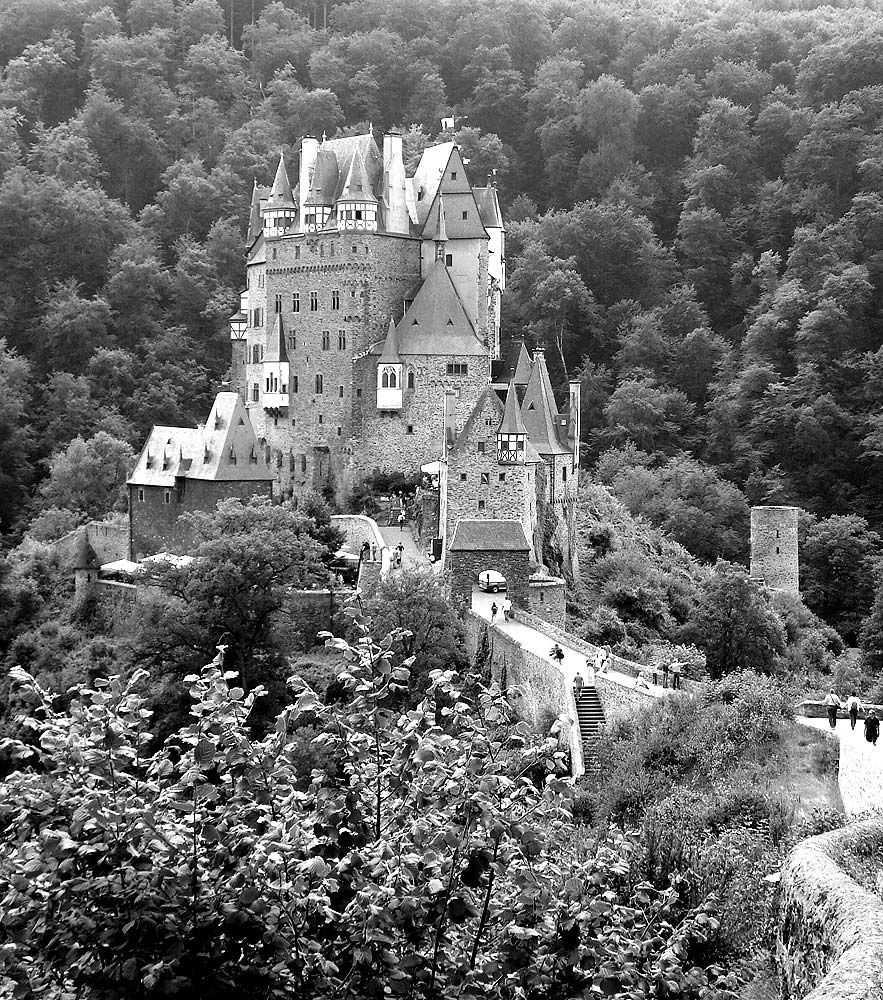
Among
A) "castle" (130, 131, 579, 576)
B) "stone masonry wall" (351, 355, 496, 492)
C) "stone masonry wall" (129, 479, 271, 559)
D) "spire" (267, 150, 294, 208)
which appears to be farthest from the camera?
"spire" (267, 150, 294, 208)

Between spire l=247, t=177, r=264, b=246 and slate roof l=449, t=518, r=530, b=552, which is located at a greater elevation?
spire l=247, t=177, r=264, b=246

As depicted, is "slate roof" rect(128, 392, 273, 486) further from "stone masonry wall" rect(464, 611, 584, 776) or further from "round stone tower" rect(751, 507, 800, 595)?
"round stone tower" rect(751, 507, 800, 595)

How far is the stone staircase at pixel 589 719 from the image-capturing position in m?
24.8

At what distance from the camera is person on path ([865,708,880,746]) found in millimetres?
18641

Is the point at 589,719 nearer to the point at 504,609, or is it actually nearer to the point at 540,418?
the point at 504,609

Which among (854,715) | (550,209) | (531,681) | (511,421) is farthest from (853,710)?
(550,209)

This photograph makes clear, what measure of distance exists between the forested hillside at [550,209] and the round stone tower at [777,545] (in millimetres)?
6043

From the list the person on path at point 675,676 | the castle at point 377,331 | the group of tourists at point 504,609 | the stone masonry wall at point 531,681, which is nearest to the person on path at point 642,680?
the person on path at point 675,676

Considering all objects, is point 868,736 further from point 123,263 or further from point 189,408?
point 123,263

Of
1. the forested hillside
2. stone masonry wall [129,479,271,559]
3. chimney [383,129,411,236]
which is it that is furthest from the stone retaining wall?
the forested hillside

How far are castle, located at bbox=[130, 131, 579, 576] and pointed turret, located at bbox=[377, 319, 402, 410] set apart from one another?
0.09 feet

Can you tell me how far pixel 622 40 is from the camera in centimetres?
8569

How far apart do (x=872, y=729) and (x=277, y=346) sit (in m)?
29.8

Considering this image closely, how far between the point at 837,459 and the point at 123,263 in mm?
32619
